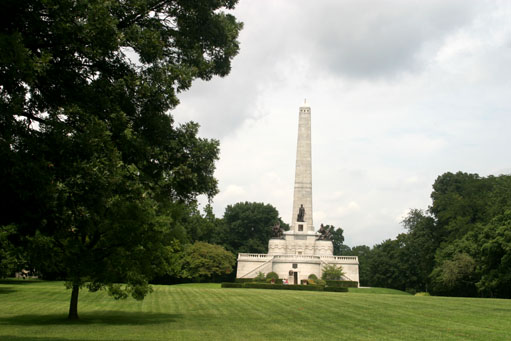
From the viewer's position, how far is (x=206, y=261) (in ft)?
204

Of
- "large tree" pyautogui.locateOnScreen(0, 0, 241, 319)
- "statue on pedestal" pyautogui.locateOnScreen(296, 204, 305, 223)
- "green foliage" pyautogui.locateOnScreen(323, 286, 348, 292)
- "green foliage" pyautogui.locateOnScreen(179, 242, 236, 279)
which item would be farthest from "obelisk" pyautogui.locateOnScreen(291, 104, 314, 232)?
"large tree" pyautogui.locateOnScreen(0, 0, 241, 319)

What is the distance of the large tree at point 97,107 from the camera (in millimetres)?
9406

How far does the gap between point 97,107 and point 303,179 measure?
59.8 m

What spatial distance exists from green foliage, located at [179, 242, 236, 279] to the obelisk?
1069 centimetres

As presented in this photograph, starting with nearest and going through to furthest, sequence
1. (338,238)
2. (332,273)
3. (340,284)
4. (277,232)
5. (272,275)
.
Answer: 1. (340,284)
2. (332,273)
3. (272,275)
4. (277,232)
5. (338,238)

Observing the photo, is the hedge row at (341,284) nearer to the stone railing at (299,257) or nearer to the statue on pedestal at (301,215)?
the stone railing at (299,257)

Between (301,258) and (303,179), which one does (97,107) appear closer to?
(301,258)

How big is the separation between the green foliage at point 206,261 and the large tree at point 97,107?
48.6 m

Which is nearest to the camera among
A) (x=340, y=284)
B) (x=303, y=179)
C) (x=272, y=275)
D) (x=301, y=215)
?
(x=340, y=284)

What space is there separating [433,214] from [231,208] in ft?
125

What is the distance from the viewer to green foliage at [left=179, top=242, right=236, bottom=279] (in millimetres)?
61500

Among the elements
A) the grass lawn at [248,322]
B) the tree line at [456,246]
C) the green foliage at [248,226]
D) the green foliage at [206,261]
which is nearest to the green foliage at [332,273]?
the tree line at [456,246]

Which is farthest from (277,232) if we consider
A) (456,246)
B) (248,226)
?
(456,246)

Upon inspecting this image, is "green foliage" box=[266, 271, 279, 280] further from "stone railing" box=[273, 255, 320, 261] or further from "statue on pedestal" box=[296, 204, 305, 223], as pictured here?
"statue on pedestal" box=[296, 204, 305, 223]
